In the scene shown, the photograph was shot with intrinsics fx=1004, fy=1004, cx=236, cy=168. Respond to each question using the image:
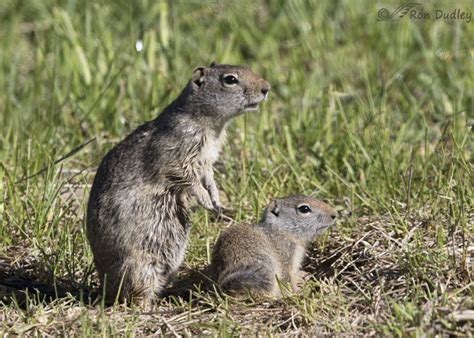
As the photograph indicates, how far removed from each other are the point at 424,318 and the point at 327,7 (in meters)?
5.32

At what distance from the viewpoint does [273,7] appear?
966 cm

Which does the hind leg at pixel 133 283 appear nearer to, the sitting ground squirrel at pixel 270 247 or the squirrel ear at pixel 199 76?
the sitting ground squirrel at pixel 270 247

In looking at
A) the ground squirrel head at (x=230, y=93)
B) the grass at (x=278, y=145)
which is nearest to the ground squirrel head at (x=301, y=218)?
the grass at (x=278, y=145)

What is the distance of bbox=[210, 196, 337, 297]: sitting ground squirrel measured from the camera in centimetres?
542

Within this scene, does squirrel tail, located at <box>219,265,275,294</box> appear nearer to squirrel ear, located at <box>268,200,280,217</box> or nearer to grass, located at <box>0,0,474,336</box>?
grass, located at <box>0,0,474,336</box>

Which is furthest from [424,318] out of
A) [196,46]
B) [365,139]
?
[196,46]

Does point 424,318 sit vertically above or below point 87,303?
above

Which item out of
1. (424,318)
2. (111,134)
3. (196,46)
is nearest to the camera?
(424,318)

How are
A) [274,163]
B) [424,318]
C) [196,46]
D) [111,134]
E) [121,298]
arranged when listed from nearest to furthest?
[424,318] < [121,298] < [274,163] < [111,134] < [196,46]

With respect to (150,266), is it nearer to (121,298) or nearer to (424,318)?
(121,298)

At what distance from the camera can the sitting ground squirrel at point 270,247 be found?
17.8ft
